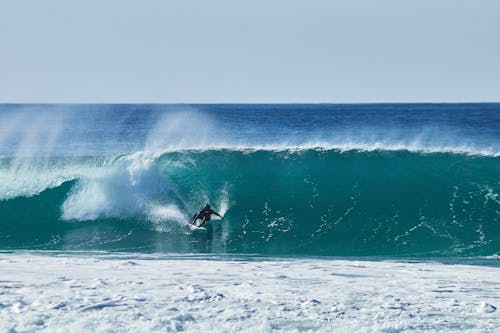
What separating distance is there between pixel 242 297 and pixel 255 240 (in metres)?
5.66

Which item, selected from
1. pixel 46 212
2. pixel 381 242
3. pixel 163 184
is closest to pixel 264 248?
pixel 381 242

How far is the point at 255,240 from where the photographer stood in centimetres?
1306

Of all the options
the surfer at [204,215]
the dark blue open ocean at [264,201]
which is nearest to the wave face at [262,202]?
the dark blue open ocean at [264,201]

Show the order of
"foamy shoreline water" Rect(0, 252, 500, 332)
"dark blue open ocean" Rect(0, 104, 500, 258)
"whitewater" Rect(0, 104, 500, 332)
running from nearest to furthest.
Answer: "foamy shoreline water" Rect(0, 252, 500, 332), "whitewater" Rect(0, 104, 500, 332), "dark blue open ocean" Rect(0, 104, 500, 258)

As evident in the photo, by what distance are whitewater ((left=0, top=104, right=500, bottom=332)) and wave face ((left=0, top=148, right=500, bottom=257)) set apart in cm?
5

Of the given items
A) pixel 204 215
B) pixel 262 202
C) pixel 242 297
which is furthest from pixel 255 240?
pixel 242 297

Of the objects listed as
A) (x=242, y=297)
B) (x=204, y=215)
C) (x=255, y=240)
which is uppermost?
(x=204, y=215)

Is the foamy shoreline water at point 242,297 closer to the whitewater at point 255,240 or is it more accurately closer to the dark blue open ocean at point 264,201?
the whitewater at point 255,240

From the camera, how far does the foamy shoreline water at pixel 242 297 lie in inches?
258

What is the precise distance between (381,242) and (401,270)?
3.75 meters

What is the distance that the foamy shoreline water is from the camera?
21.5 ft

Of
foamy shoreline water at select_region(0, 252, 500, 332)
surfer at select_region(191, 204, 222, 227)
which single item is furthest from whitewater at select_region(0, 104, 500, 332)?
surfer at select_region(191, 204, 222, 227)

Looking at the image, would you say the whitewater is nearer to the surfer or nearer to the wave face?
the wave face

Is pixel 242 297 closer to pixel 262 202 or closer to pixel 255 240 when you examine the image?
pixel 255 240
